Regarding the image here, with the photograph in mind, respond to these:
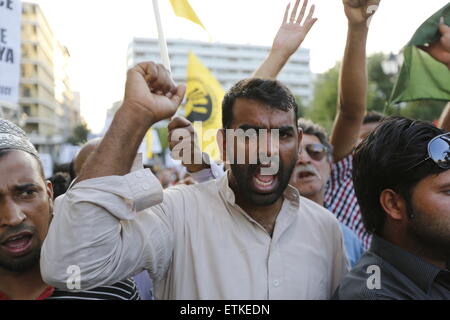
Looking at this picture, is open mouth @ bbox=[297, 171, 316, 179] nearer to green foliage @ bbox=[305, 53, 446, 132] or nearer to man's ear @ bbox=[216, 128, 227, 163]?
man's ear @ bbox=[216, 128, 227, 163]

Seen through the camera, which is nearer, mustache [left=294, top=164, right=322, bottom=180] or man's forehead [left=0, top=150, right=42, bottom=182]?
man's forehead [left=0, top=150, right=42, bottom=182]

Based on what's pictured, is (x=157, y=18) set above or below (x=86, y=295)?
above

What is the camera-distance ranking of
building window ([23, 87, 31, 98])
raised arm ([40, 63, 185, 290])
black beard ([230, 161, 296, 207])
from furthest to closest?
building window ([23, 87, 31, 98]) → black beard ([230, 161, 296, 207]) → raised arm ([40, 63, 185, 290])

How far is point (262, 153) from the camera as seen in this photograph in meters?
1.79

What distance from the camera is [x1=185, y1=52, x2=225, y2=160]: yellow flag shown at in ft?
13.5

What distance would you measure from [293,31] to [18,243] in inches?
74.7

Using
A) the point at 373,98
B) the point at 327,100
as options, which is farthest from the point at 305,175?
the point at 327,100

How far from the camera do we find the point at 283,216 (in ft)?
6.05

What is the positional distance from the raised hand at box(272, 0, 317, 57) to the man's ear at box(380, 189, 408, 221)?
4.03ft

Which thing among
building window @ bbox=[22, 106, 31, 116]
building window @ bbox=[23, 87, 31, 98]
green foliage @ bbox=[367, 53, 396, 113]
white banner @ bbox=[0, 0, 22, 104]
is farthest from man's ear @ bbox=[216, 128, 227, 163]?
building window @ bbox=[22, 106, 31, 116]
